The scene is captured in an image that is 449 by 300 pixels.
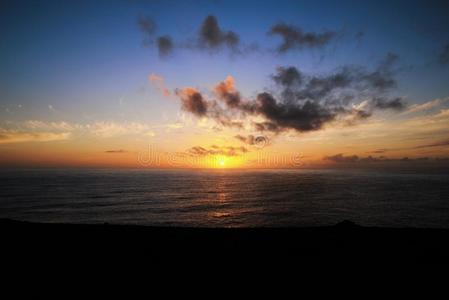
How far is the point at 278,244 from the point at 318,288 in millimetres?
3172

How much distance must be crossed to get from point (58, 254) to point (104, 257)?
1.77 metres

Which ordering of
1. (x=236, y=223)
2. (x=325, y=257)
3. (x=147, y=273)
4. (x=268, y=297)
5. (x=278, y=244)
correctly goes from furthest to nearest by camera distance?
1. (x=236, y=223)
2. (x=278, y=244)
3. (x=325, y=257)
4. (x=147, y=273)
5. (x=268, y=297)

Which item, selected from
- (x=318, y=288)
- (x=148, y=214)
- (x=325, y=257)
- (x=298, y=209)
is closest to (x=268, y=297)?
(x=318, y=288)

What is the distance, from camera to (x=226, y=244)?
30.0 feet

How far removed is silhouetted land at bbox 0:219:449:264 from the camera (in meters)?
7.96

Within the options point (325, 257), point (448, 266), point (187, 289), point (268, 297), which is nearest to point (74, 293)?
point (187, 289)

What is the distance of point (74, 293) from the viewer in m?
5.79

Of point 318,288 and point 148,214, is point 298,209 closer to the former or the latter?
point 148,214

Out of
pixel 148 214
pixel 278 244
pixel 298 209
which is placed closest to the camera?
pixel 278 244

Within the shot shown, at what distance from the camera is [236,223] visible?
3016 cm

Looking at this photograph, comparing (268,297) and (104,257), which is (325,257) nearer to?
(268,297)

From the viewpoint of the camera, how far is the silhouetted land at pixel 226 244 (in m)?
7.96

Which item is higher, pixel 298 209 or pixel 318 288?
pixel 318 288

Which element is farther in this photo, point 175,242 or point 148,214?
point 148,214
